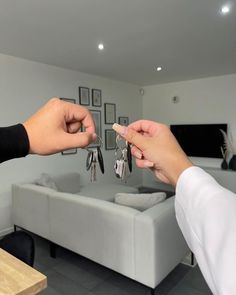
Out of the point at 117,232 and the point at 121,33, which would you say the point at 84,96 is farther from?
the point at 117,232

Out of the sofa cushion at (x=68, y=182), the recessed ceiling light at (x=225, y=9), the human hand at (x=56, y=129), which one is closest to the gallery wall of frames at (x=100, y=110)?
the sofa cushion at (x=68, y=182)

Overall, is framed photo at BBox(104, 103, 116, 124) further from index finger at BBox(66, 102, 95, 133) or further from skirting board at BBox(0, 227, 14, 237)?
index finger at BBox(66, 102, 95, 133)

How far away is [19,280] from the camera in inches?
35.1

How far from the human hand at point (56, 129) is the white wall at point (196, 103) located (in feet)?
13.4

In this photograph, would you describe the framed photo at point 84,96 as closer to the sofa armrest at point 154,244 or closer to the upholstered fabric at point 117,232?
the upholstered fabric at point 117,232

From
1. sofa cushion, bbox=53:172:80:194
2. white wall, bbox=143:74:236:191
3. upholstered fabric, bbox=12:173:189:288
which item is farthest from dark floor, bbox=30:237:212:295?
white wall, bbox=143:74:236:191

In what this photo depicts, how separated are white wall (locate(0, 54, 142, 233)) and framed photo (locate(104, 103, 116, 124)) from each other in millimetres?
395

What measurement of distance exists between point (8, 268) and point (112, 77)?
4020 millimetres

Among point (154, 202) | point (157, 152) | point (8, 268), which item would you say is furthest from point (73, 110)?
point (154, 202)

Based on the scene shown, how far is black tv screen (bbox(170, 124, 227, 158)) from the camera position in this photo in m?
4.54

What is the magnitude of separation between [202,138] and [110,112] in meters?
1.89

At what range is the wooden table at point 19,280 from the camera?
2.74ft

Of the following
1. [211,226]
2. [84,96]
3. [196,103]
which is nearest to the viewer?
[211,226]

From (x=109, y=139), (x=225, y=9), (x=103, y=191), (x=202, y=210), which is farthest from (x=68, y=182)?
(x=202, y=210)
